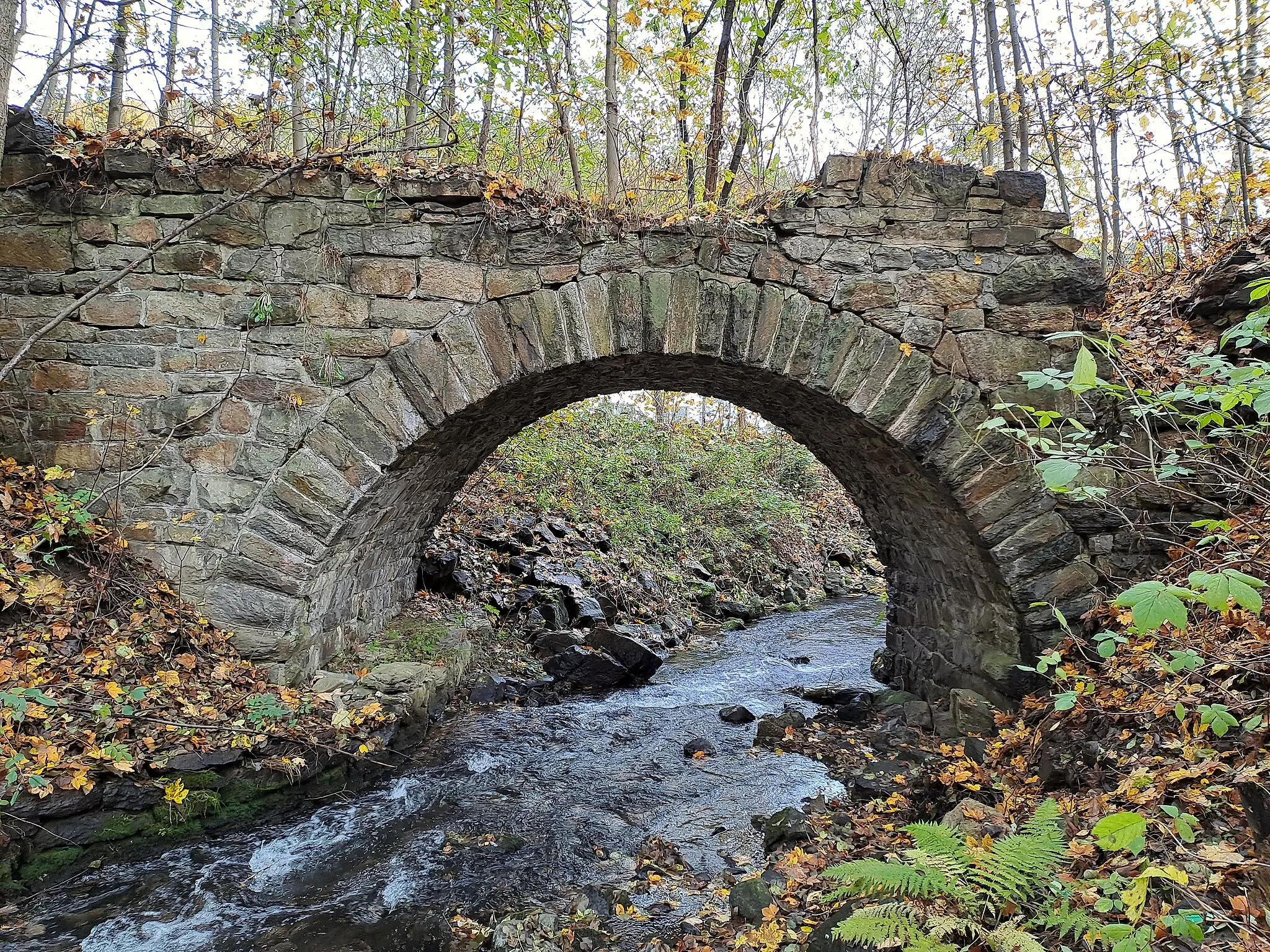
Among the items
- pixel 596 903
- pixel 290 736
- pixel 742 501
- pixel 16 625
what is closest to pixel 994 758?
pixel 596 903

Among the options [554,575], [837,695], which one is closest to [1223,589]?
[837,695]

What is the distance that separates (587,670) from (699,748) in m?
1.76

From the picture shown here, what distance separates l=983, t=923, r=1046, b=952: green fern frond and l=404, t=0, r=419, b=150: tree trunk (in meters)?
5.99

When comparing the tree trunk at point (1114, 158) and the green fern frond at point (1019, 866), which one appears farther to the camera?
the tree trunk at point (1114, 158)

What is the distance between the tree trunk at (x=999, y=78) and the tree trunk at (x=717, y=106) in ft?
7.86

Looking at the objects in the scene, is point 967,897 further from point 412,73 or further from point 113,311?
point 412,73

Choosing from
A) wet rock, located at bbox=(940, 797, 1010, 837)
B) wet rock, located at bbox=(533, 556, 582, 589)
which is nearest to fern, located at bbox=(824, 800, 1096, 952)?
wet rock, located at bbox=(940, 797, 1010, 837)

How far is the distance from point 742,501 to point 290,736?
27.0 ft

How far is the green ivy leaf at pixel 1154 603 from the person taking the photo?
5.06 ft

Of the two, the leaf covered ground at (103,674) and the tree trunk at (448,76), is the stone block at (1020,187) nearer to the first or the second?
the tree trunk at (448,76)

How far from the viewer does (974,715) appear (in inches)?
173

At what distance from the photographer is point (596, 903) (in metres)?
3.13

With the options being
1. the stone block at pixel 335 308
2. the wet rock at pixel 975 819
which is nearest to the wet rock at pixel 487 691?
the stone block at pixel 335 308

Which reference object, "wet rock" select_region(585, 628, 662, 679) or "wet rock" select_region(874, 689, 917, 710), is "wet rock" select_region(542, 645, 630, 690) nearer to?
"wet rock" select_region(585, 628, 662, 679)
